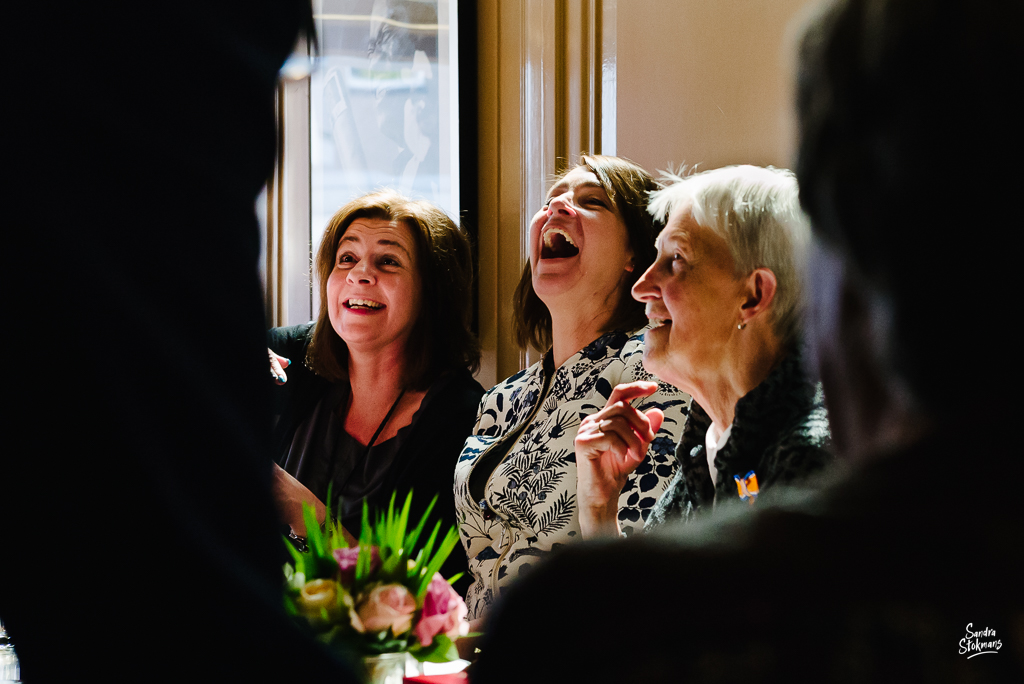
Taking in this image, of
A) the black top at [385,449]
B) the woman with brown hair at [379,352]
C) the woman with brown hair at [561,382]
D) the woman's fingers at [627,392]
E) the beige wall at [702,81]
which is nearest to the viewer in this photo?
the woman's fingers at [627,392]

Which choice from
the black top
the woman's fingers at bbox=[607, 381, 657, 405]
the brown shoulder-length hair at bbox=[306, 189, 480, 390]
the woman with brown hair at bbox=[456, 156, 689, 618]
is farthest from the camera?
the brown shoulder-length hair at bbox=[306, 189, 480, 390]

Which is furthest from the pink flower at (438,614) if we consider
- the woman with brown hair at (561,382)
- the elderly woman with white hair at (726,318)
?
the woman with brown hair at (561,382)

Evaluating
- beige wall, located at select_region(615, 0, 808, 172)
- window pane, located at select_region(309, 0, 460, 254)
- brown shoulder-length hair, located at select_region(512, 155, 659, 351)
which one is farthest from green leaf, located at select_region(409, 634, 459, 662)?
window pane, located at select_region(309, 0, 460, 254)

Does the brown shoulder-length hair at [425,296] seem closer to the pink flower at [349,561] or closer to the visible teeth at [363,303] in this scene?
the visible teeth at [363,303]

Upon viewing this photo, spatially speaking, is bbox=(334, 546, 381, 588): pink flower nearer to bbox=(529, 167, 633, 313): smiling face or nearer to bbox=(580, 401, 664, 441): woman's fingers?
bbox=(580, 401, 664, 441): woman's fingers

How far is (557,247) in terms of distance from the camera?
1.74 metres

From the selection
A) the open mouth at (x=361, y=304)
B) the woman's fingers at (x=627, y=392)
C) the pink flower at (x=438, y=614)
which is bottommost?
the pink flower at (x=438, y=614)

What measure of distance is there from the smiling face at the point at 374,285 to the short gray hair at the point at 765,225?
1.13 meters

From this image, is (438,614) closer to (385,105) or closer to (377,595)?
(377,595)

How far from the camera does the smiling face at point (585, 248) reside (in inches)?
66.0

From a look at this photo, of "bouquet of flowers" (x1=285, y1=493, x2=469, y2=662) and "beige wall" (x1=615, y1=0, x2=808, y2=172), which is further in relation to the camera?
"beige wall" (x1=615, y1=0, x2=808, y2=172)

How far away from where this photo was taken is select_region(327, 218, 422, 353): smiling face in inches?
81.9

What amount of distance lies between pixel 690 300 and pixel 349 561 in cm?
52

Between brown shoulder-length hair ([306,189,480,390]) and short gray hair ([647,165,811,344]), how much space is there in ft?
3.73
